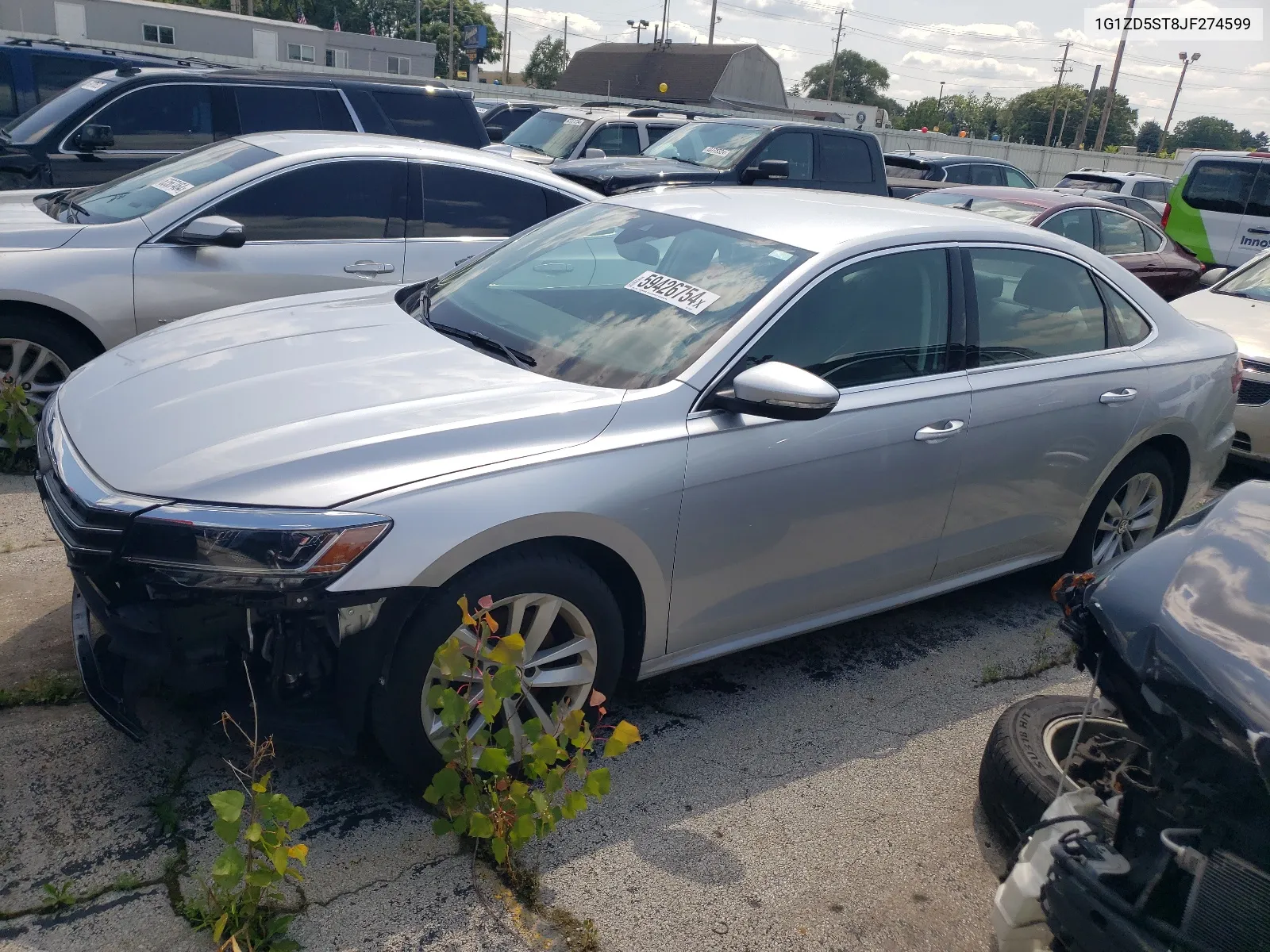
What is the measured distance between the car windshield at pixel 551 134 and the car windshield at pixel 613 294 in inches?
383

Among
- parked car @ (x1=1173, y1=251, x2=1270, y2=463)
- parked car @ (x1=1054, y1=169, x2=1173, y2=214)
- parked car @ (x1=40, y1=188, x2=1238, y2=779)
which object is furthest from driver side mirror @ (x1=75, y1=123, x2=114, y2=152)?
→ parked car @ (x1=1054, y1=169, x2=1173, y2=214)

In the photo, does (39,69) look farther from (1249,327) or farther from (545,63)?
(545,63)

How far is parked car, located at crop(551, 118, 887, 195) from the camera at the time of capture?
399 inches

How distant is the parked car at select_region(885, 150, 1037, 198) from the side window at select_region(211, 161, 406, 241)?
→ 38.0ft

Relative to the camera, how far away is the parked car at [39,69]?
11.1m

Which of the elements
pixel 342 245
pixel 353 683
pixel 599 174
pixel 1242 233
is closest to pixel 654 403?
pixel 353 683

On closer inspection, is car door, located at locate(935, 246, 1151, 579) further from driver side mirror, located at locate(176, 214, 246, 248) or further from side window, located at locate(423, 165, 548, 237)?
driver side mirror, located at locate(176, 214, 246, 248)

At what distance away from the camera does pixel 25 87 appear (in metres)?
11.3

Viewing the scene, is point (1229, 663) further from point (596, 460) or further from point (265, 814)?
point (265, 814)

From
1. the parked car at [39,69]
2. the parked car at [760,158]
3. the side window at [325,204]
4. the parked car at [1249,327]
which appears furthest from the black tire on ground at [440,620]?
the parked car at [39,69]

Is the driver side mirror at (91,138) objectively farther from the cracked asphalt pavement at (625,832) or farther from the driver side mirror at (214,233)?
the cracked asphalt pavement at (625,832)

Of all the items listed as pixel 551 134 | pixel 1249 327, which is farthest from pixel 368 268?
pixel 551 134

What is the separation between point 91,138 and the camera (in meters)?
7.48

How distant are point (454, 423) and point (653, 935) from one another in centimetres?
143
